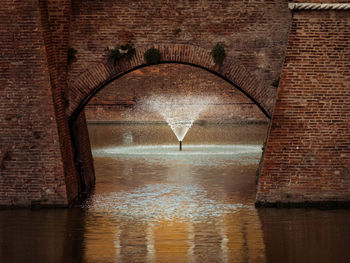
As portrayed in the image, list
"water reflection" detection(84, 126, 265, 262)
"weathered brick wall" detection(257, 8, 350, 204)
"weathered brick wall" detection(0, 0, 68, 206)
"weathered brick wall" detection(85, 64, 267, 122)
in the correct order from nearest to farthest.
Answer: "water reflection" detection(84, 126, 265, 262) → "weathered brick wall" detection(257, 8, 350, 204) → "weathered brick wall" detection(0, 0, 68, 206) → "weathered brick wall" detection(85, 64, 267, 122)

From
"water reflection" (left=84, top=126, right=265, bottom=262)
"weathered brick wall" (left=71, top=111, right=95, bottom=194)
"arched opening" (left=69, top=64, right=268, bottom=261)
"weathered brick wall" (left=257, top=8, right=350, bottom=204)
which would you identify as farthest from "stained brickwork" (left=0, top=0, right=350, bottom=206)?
"arched opening" (left=69, top=64, right=268, bottom=261)

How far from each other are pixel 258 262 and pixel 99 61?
432 cm

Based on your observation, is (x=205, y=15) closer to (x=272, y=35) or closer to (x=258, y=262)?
(x=272, y=35)

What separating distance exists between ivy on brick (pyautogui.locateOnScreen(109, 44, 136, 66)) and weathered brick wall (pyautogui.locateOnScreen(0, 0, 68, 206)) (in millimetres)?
954

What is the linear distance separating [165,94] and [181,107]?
0.82 metres

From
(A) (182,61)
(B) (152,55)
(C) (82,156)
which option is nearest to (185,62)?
(A) (182,61)

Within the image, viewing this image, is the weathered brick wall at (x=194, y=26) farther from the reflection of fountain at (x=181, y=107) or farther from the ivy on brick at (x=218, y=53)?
the reflection of fountain at (x=181, y=107)

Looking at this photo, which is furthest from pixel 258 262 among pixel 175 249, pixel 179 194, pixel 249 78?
pixel 179 194

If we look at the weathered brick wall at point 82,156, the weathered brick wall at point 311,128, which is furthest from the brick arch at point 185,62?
the weathered brick wall at point 82,156

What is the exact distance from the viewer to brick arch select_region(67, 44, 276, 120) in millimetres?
10617

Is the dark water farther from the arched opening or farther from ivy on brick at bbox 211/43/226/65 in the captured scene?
ivy on brick at bbox 211/43/226/65

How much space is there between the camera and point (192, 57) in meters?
10.6

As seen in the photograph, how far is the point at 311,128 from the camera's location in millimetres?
10070

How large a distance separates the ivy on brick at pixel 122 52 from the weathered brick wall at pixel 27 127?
954 millimetres
